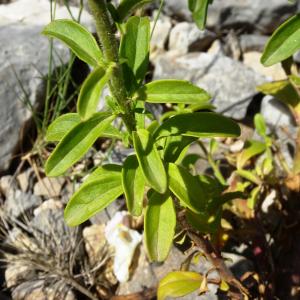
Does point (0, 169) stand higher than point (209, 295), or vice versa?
point (0, 169)

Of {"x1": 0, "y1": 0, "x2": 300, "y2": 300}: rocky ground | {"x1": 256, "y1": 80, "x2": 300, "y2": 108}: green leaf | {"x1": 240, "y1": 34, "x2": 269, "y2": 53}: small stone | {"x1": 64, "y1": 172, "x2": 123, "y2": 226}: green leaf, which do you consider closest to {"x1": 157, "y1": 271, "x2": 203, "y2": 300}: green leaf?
{"x1": 0, "y1": 0, "x2": 300, "y2": 300}: rocky ground

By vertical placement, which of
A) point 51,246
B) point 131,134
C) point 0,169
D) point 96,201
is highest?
point 131,134

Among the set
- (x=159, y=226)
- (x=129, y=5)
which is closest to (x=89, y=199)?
(x=159, y=226)

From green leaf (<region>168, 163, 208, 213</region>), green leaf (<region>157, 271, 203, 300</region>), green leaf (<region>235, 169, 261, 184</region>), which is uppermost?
green leaf (<region>168, 163, 208, 213</region>)

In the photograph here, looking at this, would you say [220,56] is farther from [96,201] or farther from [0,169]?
[96,201]

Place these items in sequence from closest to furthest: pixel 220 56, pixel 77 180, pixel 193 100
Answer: pixel 193 100
pixel 77 180
pixel 220 56

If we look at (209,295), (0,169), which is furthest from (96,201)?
(0,169)

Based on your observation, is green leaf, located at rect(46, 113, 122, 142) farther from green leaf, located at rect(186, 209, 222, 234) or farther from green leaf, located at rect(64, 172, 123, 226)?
green leaf, located at rect(186, 209, 222, 234)

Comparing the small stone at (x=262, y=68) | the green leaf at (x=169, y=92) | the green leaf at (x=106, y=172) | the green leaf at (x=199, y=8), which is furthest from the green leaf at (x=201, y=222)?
the small stone at (x=262, y=68)
